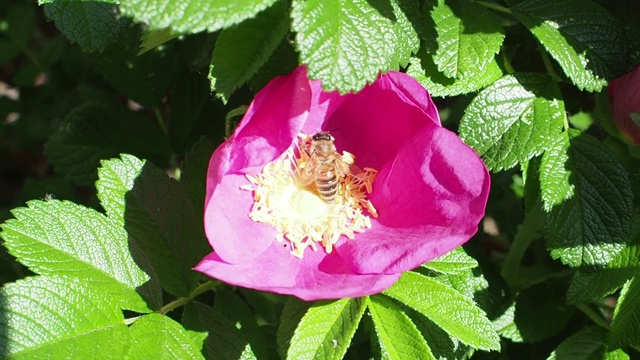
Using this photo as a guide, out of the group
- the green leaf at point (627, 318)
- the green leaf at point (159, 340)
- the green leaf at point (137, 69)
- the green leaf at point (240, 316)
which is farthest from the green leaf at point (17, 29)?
the green leaf at point (627, 318)

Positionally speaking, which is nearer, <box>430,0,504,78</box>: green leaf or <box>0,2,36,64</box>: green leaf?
<box>430,0,504,78</box>: green leaf

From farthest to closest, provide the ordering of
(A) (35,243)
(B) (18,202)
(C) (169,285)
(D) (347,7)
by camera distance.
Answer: (B) (18,202) < (C) (169,285) < (A) (35,243) < (D) (347,7)

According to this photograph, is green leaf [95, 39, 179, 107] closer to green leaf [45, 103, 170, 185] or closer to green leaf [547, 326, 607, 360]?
green leaf [45, 103, 170, 185]

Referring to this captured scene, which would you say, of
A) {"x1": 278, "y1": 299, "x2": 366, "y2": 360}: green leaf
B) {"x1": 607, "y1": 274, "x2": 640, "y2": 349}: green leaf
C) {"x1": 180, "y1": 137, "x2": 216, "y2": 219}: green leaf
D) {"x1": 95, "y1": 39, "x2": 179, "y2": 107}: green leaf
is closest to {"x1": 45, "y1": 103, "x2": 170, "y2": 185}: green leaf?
{"x1": 95, "y1": 39, "x2": 179, "y2": 107}: green leaf

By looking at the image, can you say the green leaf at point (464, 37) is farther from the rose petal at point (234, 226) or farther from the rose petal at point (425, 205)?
the rose petal at point (234, 226)

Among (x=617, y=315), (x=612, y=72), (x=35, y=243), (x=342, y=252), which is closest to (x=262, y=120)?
(x=342, y=252)

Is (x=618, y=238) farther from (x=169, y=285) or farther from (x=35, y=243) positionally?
(x=35, y=243)
